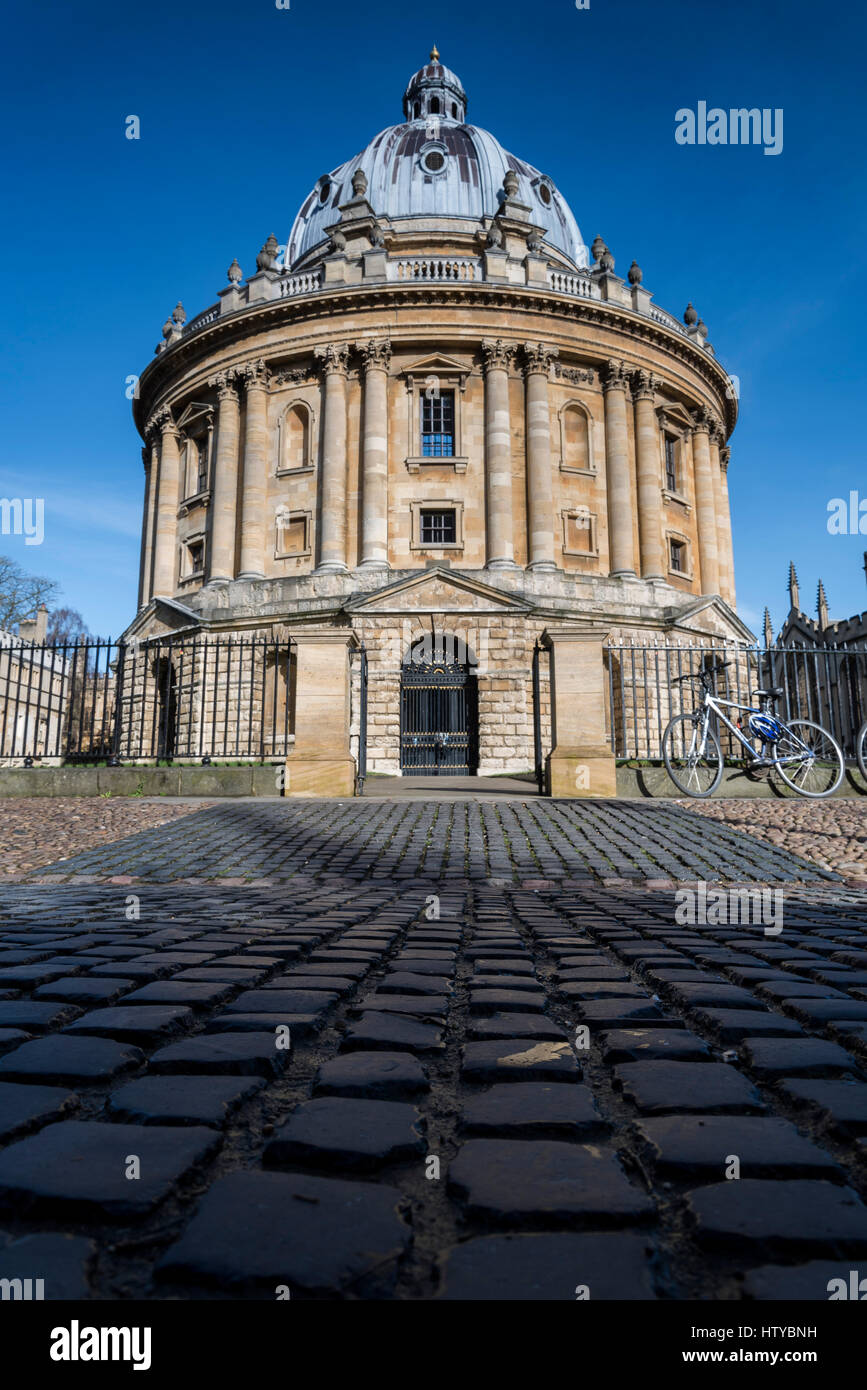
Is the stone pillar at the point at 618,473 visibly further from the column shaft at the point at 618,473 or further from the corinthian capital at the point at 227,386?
the corinthian capital at the point at 227,386

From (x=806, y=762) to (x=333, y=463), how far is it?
1902cm

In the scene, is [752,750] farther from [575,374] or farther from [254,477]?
[254,477]

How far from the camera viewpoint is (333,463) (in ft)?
88.6

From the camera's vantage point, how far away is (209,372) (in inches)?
1178

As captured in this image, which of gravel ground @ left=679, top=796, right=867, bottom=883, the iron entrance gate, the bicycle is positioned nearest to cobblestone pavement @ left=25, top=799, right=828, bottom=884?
gravel ground @ left=679, top=796, right=867, bottom=883

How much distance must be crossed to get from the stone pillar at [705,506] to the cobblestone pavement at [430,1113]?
29190 mm

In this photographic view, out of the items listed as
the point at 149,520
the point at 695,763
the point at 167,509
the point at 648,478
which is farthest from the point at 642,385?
the point at 695,763

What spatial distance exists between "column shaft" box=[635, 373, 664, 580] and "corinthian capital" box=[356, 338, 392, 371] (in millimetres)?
8760

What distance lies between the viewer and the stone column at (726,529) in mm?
32688

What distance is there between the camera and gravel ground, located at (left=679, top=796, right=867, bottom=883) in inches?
299

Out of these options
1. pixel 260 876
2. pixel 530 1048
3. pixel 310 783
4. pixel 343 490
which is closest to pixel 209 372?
pixel 343 490
